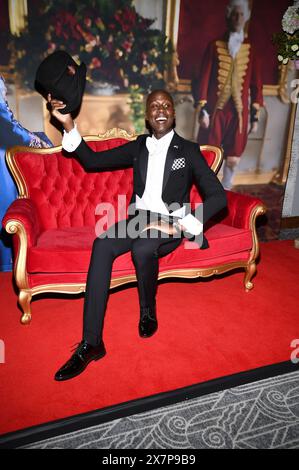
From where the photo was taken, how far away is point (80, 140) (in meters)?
2.56

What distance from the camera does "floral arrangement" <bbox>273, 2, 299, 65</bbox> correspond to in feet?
12.7

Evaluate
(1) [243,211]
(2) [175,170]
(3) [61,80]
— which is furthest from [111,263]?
(1) [243,211]

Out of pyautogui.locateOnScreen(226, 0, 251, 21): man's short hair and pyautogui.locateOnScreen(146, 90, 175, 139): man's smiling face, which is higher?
pyautogui.locateOnScreen(226, 0, 251, 21): man's short hair

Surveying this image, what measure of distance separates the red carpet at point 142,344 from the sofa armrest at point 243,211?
62cm

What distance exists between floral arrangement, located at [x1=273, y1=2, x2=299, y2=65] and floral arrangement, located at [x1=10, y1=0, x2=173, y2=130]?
135 cm

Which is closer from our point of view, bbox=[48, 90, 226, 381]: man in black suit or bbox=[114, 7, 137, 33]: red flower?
bbox=[48, 90, 226, 381]: man in black suit

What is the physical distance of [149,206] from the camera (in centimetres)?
276

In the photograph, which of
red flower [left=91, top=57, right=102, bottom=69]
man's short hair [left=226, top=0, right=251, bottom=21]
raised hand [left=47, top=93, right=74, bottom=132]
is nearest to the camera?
raised hand [left=47, top=93, right=74, bottom=132]

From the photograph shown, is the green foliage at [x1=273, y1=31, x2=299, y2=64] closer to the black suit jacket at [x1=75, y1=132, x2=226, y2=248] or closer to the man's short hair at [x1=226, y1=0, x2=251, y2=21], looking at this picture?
the man's short hair at [x1=226, y1=0, x2=251, y2=21]

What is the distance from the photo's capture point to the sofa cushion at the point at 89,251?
250 cm

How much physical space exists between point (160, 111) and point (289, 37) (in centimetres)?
231

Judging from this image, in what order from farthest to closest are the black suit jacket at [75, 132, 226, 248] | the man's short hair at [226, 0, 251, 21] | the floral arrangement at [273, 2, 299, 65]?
the floral arrangement at [273, 2, 299, 65] → the man's short hair at [226, 0, 251, 21] → the black suit jacket at [75, 132, 226, 248]

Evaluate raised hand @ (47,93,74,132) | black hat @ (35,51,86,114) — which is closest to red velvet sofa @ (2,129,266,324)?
raised hand @ (47,93,74,132)
